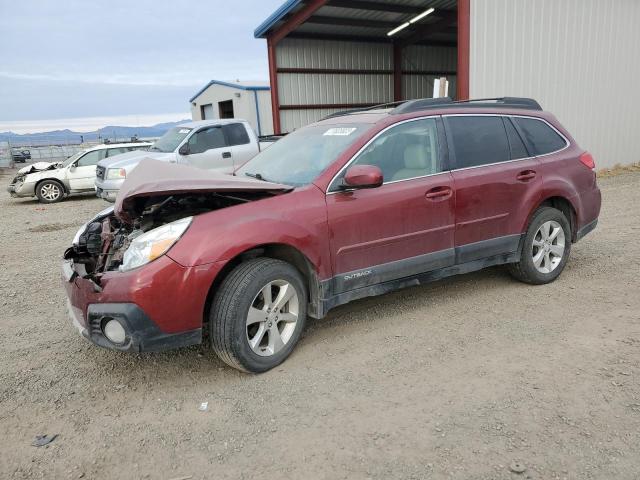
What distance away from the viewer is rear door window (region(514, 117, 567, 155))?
15.0ft

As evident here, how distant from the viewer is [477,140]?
13.9 feet

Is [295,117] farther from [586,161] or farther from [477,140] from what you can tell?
[477,140]

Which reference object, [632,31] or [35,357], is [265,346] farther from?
[632,31]

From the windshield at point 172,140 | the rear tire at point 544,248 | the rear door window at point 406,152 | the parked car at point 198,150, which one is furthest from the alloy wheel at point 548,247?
the windshield at point 172,140

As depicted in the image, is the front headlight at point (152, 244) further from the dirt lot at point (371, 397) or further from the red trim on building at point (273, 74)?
the red trim on building at point (273, 74)

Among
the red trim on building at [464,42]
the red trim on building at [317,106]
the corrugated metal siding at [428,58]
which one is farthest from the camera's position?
the corrugated metal siding at [428,58]

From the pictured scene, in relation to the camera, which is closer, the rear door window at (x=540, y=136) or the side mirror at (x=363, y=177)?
the side mirror at (x=363, y=177)

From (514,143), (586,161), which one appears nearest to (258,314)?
(514,143)

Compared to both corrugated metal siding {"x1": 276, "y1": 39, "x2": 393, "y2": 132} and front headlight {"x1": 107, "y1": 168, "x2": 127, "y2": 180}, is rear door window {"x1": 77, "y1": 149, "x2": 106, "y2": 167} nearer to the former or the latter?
front headlight {"x1": 107, "y1": 168, "x2": 127, "y2": 180}

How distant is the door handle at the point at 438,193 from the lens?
12.7ft

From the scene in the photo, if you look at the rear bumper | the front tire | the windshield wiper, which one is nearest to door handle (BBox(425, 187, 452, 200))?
the front tire

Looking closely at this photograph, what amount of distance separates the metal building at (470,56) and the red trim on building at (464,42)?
0.02 metres

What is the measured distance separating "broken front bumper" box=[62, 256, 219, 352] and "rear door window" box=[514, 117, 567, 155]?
3.24m

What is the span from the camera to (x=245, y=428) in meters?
2.73
